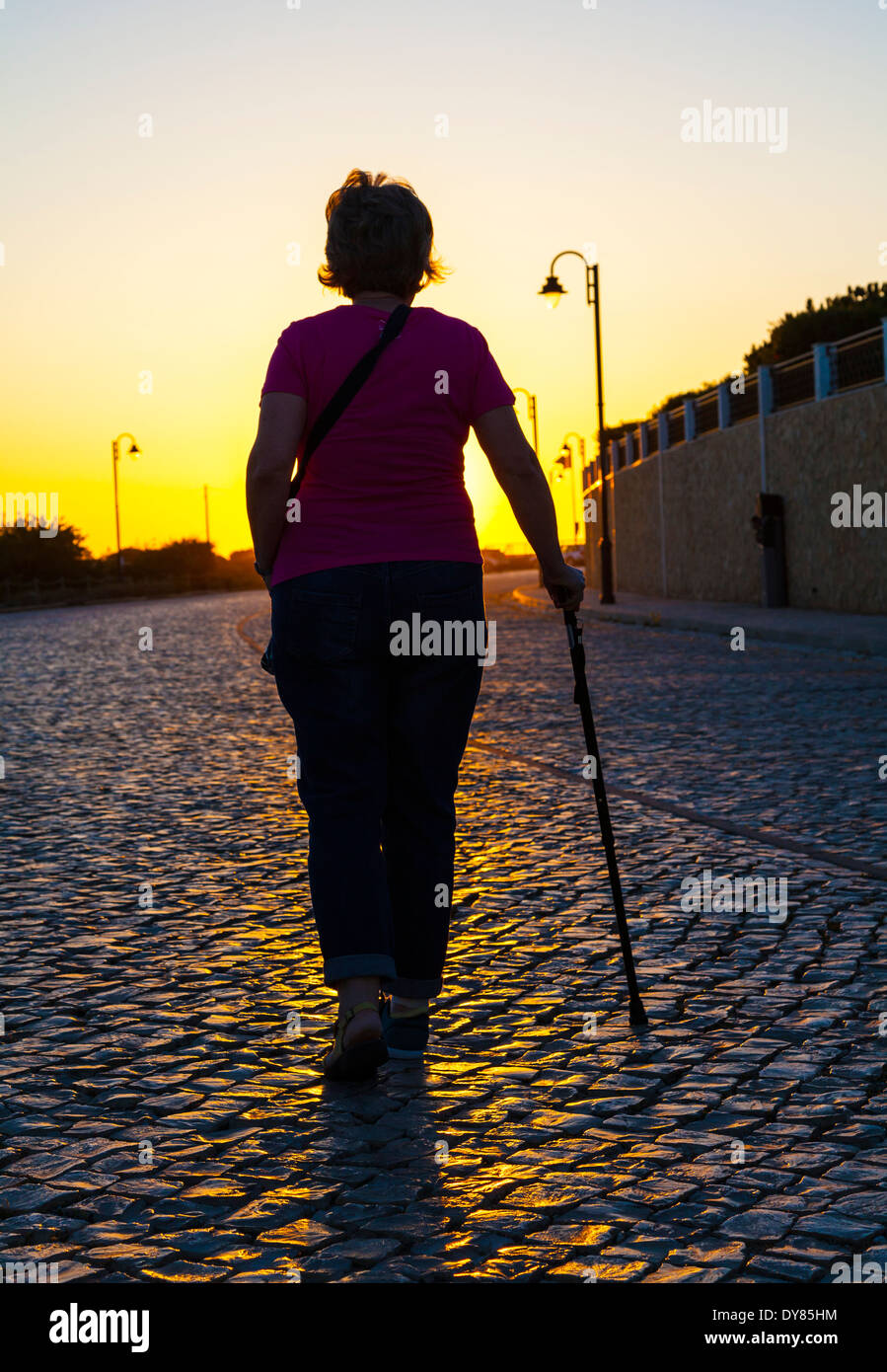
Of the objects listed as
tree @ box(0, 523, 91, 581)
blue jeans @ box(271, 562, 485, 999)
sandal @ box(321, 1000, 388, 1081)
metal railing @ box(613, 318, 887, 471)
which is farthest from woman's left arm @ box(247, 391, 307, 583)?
tree @ box(0, 523, 91, 581)

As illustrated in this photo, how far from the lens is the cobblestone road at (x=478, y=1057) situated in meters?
2.78

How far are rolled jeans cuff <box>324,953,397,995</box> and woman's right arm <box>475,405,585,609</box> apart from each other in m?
0.99

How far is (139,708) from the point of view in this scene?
44.6 feet

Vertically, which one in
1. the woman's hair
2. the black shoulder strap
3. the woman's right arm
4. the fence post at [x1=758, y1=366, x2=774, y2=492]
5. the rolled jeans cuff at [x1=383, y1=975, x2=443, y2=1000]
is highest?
the fence post at [x1=758, y1=366, x2=774, y2=492]

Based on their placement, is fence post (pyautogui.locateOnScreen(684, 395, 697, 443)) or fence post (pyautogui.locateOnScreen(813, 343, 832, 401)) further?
fence post (pyautogui.locateOnScreen(684, 395, 697, 443))

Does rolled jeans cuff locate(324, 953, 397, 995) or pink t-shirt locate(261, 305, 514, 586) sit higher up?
pink t-shirt locate(261, 305, 514, 586)

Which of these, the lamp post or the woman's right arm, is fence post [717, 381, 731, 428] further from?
the woman's right arm

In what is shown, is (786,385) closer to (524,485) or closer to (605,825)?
(605,825)

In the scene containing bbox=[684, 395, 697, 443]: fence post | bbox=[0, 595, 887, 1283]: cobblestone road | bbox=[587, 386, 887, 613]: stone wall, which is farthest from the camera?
bbox=[684, 395, 697, 443]: fence post

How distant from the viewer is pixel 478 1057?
3848mm

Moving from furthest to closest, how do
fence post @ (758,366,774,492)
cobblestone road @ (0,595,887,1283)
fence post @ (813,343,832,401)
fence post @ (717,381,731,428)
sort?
fence post @ (717,381,731,428) < fence post @ (758,366,774,492) < fence post @ (813,343,832,401) < cobblestone road @ (0,595,887,1283)

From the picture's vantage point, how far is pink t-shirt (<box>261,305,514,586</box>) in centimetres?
364
